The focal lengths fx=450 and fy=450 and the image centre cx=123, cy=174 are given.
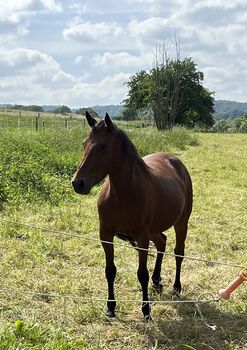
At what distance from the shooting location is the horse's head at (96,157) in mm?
3625

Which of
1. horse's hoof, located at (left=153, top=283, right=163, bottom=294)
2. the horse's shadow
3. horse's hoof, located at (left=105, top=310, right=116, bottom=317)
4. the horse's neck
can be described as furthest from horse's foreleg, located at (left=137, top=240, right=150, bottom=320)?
horse's hoof, located at (left=153, top=283, right=163, bottom=294)

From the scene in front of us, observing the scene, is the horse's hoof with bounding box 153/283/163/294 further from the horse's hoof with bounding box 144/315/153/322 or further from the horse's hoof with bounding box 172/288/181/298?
the horse's hoof with bounding box 144/315/153/322

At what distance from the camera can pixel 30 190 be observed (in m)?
8.66

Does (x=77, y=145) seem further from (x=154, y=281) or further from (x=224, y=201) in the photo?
(x=154, y=281)

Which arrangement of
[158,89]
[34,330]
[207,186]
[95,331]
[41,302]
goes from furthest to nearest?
[158,89], [207,186], [41,302], [95,331], [34,330]

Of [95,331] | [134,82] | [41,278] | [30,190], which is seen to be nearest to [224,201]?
[30,190]

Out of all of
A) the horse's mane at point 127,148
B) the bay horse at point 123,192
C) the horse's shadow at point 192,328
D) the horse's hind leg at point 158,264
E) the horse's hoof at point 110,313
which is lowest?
the horse's shadow at point 192,328

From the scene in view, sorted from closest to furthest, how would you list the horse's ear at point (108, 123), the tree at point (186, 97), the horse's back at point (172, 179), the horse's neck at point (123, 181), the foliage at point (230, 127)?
1. the horse's ear at point (108, 123)
2. the horse's neck at point (123, 181)
3. the horse's back at point (172, 179)
4. the tree at point (186, 97)
5. the foliage at point (230, 127)

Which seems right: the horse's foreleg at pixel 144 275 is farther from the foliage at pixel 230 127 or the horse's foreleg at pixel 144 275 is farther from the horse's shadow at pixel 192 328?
the foliage at pixel 230 127

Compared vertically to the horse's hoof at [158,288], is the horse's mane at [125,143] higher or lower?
higher

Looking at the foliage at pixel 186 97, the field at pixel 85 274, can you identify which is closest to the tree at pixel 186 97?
the foliage at pixel 186 97

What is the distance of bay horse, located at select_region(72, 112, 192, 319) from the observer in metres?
3.75

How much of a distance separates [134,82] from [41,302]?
168 ft

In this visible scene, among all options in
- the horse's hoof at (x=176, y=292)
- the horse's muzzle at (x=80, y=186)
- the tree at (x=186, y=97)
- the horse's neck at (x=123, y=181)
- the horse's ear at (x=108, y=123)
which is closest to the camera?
the horse's muzzle at (x=80, y=186)
